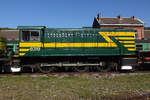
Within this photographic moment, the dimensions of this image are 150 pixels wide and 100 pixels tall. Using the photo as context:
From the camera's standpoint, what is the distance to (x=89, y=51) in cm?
996

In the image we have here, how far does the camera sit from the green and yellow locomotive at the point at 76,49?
9.67m

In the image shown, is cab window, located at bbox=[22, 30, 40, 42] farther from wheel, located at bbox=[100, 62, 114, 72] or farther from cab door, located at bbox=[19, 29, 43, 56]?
wheel, located at bbox=[100, 62, 114, 72]

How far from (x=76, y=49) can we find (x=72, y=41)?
27.3 inches

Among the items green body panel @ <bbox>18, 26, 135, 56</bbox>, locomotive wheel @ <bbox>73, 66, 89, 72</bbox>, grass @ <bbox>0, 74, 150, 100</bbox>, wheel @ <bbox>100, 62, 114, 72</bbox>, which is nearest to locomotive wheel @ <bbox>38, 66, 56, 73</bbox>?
green body panel @ <bbox>18, 26, 135, 56</bbox>

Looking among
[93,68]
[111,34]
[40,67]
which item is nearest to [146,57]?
[111,34]

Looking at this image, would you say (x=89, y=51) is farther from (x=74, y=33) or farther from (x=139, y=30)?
(x=139, y=30)

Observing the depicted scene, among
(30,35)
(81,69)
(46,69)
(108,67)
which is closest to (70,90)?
(81,69)

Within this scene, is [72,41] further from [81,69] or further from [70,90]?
[70,90]

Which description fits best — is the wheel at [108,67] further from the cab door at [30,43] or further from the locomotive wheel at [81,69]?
the cab door at [30,43]

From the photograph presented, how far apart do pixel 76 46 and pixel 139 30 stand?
85.7 ft

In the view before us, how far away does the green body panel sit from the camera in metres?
9.72

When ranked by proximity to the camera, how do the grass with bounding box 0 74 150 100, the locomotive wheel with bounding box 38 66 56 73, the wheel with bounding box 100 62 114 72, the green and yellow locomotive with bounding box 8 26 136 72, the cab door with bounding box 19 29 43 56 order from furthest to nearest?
the wheel with bounding box 100 62 114 72, the locomotive wheel with bounding box 38 66 56 73, the green and yellow locomotive with bounding box 8 26 136 72, the cab door with bounding box 19 29 43 56, the grass with bounding box 0 74 150 100

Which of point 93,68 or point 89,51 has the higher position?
point 89,51

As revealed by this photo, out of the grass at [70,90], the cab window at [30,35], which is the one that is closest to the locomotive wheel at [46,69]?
the cab window at [30,35]
